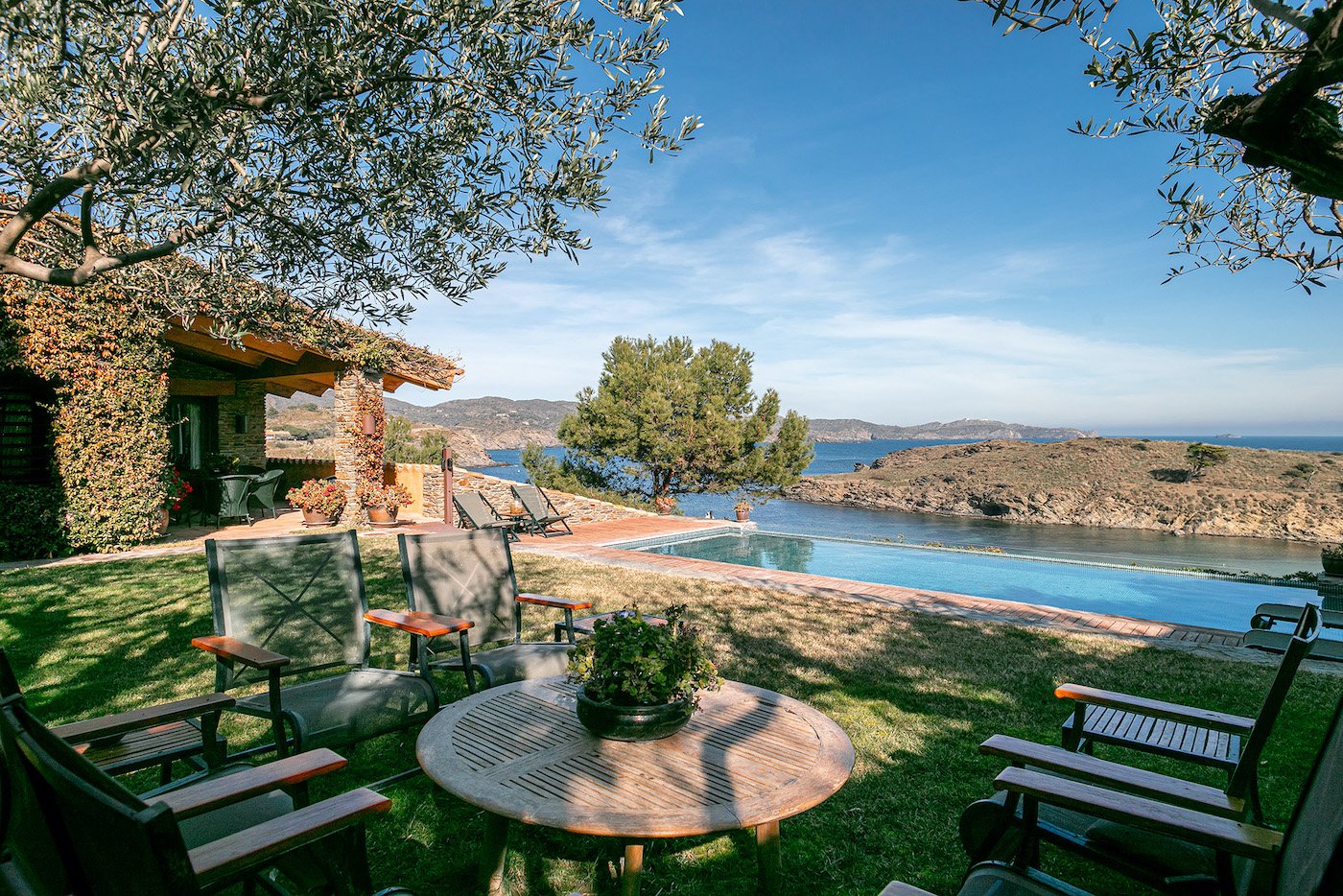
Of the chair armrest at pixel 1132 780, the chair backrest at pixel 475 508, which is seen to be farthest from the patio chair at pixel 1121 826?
the chair backrest at pixel 475 508

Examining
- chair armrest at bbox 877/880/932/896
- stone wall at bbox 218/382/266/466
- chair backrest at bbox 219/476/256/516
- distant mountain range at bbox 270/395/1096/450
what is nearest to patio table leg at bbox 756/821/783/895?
chair armrest at bbox 877/880/932/896

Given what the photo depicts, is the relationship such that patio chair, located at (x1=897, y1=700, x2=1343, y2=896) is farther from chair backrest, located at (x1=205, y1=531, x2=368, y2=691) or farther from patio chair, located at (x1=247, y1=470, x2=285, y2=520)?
patio chair, located at (x1=247, y1=470, x2=285, y2=520)

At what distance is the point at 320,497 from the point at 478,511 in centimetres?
275

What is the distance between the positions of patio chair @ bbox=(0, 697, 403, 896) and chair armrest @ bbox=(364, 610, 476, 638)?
1.55 m

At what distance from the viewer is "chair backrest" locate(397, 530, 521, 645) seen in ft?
12.9

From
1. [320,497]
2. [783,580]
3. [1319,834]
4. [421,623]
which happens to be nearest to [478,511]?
[320,497]

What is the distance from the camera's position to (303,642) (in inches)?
136

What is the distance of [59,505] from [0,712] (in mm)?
9919

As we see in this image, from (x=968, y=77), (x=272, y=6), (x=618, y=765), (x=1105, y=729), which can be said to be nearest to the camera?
(x=618, y=765)

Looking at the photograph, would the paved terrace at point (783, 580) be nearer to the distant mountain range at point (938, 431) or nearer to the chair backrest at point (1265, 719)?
the chair backrest at point (1265, 719)

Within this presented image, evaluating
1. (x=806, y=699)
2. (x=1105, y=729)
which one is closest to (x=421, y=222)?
(x=806, y=699)

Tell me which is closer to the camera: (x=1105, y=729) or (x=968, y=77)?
(x=1105, y=729)

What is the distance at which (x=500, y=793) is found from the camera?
6.33 feet

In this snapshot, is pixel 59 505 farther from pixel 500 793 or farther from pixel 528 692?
pixel 500 793
